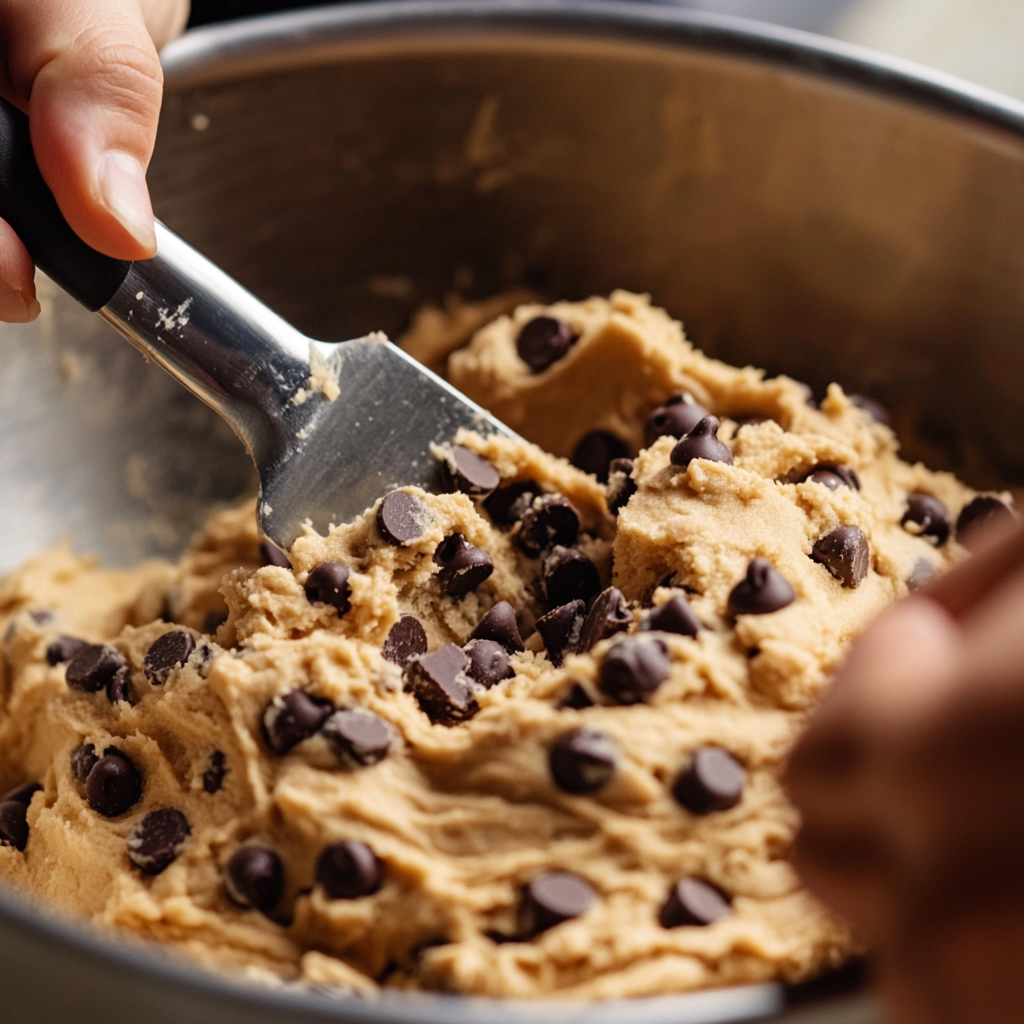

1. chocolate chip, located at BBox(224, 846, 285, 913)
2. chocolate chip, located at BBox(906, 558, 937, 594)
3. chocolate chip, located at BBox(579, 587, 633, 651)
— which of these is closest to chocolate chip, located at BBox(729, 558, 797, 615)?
chocolate chip, located at BBox(579, 587, 633, 651)

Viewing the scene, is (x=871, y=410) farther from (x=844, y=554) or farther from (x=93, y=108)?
(x=93, y=108)

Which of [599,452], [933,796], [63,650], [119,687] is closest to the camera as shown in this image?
[933,796]

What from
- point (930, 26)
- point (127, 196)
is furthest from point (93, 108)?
point (930, 26)

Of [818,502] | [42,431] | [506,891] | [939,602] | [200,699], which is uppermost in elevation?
[939,602]

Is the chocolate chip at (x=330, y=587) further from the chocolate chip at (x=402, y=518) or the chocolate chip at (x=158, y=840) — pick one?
the chocolate chip at (x=158, y=840)

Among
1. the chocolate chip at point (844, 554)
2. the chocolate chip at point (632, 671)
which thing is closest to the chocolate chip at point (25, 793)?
the chocolate chip at point (632, 671)

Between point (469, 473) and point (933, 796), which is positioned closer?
point (933, 796)

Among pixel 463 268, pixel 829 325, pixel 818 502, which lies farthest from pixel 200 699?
pixel 829 325

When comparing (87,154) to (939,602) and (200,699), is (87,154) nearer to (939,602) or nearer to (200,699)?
(200,699)
